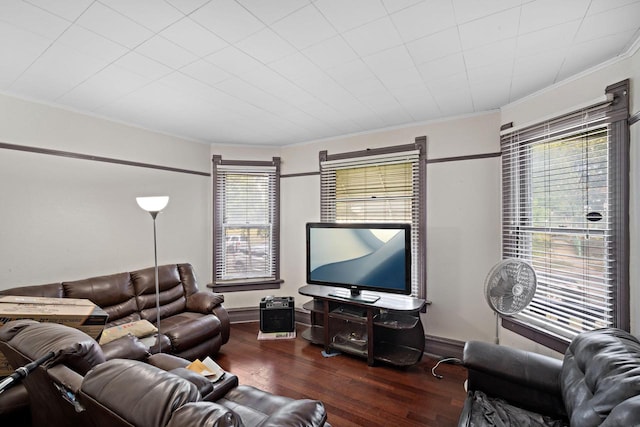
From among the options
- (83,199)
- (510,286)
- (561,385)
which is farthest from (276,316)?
(561,385)

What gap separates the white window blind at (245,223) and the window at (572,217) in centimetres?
301

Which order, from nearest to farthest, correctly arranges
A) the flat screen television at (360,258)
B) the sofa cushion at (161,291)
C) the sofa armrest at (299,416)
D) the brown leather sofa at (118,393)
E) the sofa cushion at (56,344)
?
the brown leather sofa at (118,393) < the sofa armrest at (299,416) < the sofa cushion at (56,344) < the flat screen television at (360,258) < the sofa cushion at (161,291)

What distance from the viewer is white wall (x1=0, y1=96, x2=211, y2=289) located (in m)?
2.53

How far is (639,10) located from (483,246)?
2013mm

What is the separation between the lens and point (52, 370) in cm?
110

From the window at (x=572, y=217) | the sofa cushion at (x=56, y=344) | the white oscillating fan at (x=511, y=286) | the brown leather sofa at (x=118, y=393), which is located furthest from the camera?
the white oscillating fan at (x=511, y=286)

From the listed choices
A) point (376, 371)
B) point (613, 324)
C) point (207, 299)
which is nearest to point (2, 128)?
point (207, 299)

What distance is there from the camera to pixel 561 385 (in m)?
1.54

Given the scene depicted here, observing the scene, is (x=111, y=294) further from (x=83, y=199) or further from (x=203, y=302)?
(x=83, y=199)

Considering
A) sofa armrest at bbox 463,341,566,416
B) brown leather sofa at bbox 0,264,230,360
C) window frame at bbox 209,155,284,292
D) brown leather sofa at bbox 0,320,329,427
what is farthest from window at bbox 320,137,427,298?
brown leather sofa at bbox 0,320,329,427

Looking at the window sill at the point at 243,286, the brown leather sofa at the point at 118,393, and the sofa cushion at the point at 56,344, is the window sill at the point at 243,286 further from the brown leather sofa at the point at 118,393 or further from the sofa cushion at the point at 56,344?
the sofa cushion at the point at 56,344

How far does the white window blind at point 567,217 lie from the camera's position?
6.36 ft

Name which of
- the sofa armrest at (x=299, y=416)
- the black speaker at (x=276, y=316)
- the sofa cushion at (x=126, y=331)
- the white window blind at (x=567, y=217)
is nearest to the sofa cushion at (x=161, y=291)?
the sofa cushion at (x=126, y=331)

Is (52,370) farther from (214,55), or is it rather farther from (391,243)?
(391,243)
